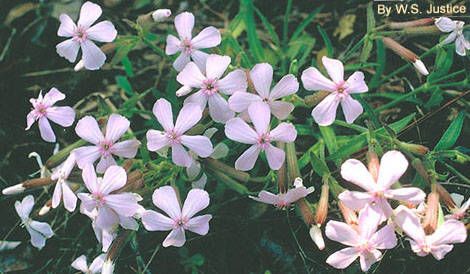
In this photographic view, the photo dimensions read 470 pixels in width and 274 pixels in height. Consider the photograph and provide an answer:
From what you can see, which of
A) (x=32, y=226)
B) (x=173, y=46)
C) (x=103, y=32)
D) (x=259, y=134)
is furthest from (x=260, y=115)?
(x=32, y=226)

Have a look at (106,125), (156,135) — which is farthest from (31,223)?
(156,135)

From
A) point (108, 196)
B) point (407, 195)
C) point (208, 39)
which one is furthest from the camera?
point (208, 39)

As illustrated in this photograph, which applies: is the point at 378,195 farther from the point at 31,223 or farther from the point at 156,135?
the point at 31,223

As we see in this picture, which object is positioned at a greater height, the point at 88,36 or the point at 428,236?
the point at 88,36

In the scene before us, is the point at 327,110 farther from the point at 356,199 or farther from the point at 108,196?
the point at 108,196

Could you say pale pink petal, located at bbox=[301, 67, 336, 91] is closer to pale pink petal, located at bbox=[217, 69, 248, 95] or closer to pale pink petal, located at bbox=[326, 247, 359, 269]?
pale pink petal, located at bbox=[217, 69, 248, 95]

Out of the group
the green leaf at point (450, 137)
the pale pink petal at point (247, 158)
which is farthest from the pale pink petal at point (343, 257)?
the green leaf at point (450, 137)

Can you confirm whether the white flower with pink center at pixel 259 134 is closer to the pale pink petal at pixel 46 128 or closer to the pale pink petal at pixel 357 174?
the pale pink petal at pixel 357 174
